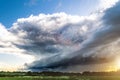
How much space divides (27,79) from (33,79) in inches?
113

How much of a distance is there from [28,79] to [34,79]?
113 inches

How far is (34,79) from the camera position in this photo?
126 meters

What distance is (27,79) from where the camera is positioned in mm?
126250

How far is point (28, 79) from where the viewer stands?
125875mm

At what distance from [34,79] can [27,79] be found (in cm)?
333

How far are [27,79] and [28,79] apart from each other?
25.4 inches

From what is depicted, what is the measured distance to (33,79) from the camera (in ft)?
414
